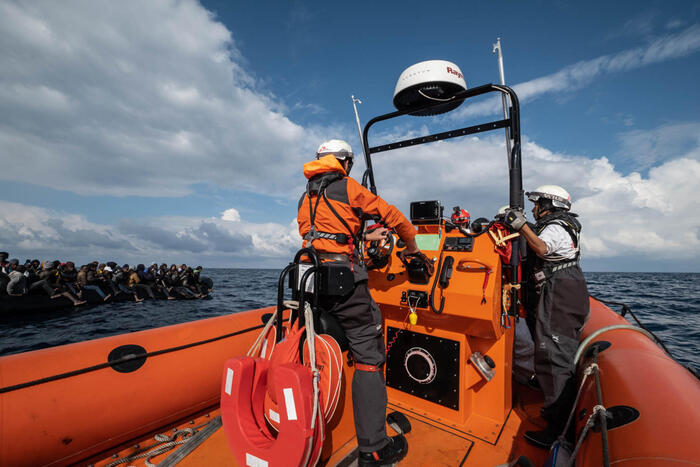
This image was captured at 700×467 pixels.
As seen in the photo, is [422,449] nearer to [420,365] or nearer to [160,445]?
[420,365]

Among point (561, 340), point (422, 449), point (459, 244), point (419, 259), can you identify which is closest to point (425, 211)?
point (459, 244)

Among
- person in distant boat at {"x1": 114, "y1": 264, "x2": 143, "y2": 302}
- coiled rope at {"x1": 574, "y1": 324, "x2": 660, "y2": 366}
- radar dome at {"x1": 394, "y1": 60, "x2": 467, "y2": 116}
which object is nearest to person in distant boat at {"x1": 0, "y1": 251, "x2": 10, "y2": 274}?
person in distant boat at {"x1": 114, "y1": 264, "x2": 143, "y2": 302}

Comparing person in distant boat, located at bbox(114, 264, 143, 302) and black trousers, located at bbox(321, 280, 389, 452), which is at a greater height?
black trousers, located at bbox(321, 280, 389, 452)

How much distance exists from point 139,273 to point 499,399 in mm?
20143

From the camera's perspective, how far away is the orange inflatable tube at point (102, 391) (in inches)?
74.2

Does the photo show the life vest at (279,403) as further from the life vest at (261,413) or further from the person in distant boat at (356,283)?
the person in distant boat at (356,283)

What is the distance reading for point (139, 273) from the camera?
1730 cm

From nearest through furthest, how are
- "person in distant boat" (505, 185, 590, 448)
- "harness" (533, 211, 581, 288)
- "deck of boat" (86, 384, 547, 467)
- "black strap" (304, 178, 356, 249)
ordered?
"black strap" (304, 178, 356, 249)
"deck of boat" (86, 384, 547, 467)
"person in distant boat" (505, 185, 590, 448)
"harness" (533, 211, 581, 288)

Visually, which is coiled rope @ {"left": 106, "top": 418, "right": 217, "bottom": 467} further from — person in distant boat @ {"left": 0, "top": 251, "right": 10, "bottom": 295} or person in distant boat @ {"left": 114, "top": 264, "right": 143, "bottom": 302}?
person in distant boat @ {"left": 114, "top": 264, "right": 143, "bottom": 302}

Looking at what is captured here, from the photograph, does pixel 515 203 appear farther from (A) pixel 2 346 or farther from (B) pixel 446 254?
(A) pixel 2 346

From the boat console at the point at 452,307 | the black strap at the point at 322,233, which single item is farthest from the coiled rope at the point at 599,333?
the black strap at the point at 322,233

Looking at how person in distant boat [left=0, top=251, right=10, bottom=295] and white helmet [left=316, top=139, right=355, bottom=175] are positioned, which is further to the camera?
person in distant boat [left=0, top=251, right=10, bottom=295]

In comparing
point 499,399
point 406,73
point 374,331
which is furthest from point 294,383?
point 406,73

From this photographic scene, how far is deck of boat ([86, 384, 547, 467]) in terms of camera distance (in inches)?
82.8
